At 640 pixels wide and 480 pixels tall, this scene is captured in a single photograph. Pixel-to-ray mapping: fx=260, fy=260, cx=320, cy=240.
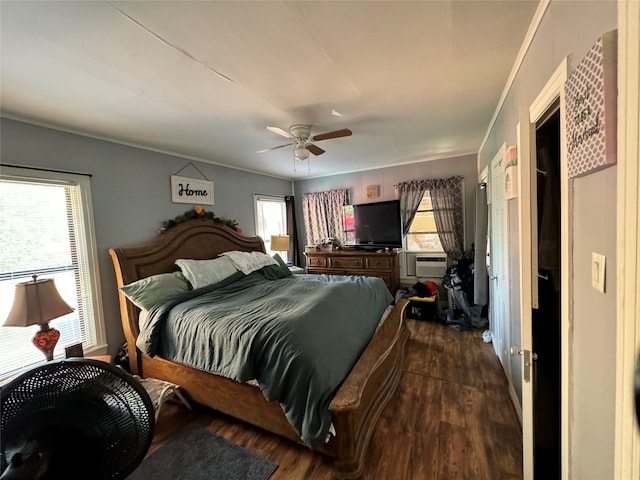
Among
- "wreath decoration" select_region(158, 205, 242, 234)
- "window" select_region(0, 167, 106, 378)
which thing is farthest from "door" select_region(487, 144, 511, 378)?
"window" select_region(0, 167, 106, 378)

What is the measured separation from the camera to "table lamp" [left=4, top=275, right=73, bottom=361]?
1.72 metres

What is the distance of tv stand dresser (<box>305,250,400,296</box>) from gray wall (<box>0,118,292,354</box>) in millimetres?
2235

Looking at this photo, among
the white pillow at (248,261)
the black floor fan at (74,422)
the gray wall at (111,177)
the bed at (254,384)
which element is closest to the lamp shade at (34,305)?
the bed at (254,384)

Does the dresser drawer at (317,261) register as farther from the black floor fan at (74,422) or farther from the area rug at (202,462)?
the black floor fan at (74,422)

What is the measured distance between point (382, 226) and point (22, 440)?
4.26m

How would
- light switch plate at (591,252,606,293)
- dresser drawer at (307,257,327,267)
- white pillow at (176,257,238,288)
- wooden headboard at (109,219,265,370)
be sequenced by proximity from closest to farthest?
light switch plate at (591,252,606,293), wooden headboard at (109,219,265,370), white pillow at (176,257,238,288), dresser drawer at (307,257,327,267)

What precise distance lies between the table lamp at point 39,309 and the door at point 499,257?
11.0ft

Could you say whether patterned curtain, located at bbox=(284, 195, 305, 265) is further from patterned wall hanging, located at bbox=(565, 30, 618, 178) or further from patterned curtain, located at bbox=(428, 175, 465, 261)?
patterned wall hanging, located at bbox=(565, 30, 618, 178)

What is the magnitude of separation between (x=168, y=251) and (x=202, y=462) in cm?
211

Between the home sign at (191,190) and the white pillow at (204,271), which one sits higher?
the home sign at (191,190)

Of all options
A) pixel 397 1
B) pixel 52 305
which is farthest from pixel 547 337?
pixel 52 305

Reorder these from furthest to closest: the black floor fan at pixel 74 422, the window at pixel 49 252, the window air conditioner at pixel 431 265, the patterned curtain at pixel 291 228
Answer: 1. the patterned curtain at pixel 291 228
2. the window air conditioner at pixel 431 265
3. the window at pixel 49 252
4. the black floor fan at pixel 74 422

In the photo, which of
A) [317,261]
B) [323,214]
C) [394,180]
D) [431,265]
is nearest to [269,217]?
[323,214]

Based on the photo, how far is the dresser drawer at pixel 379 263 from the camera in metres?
4.07
